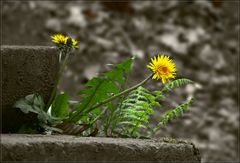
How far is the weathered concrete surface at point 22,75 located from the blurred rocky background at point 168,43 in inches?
81.1

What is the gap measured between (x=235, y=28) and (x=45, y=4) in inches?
48.0

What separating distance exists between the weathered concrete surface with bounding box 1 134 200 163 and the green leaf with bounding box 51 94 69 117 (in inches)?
9.2

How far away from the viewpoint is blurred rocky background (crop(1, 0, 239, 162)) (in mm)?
3764

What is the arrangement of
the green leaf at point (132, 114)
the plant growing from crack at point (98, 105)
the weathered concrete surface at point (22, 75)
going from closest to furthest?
the weathered concrete surface at point (22, 75)
the plant growing from crack at point (98, 105)
the green leaf at point (132, 114)

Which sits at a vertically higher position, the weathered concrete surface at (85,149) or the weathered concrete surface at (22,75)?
the weathered concrete surface at (22,75)

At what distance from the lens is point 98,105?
1.61m

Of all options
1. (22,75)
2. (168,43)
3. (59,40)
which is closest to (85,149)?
(22,75)

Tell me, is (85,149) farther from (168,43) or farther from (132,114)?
(168,43)

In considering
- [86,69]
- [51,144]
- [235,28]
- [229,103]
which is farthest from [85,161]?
[235,28]

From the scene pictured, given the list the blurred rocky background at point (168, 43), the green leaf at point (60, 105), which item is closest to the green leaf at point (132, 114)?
the green leaf at point (60, 105)

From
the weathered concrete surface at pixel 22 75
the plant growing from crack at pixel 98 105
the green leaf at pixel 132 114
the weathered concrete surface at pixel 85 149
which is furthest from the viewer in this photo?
the green leaf at pixel 132 114

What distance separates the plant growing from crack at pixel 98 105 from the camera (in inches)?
61.1

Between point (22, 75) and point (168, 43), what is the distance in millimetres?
2710

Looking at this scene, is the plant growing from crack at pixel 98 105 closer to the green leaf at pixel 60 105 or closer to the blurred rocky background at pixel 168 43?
the green leaf at pixel 60 105
